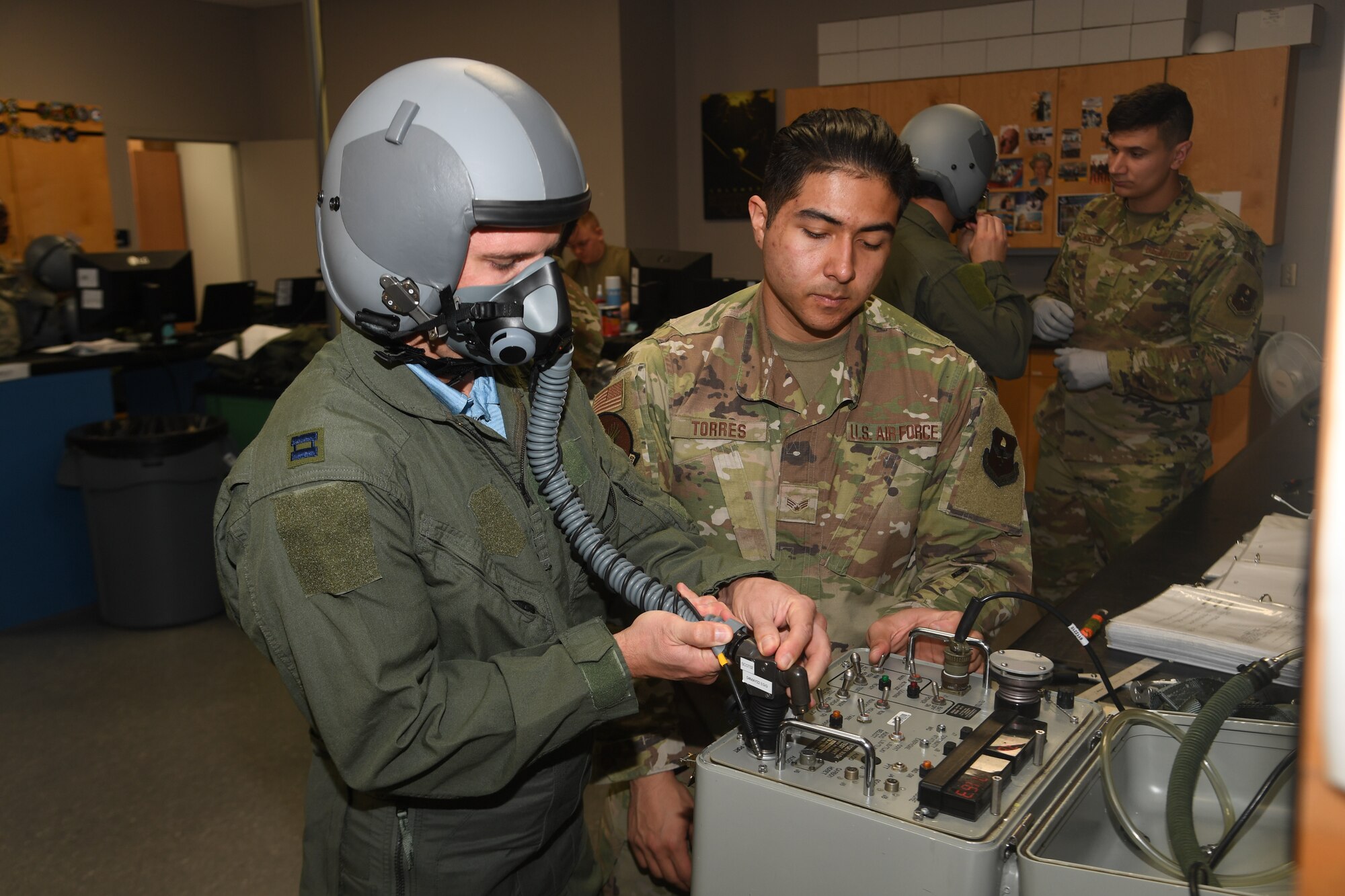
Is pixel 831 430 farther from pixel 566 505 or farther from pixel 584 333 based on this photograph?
pixel 584 333

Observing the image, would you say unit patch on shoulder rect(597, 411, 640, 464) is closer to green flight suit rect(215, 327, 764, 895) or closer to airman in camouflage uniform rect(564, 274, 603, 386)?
green flight suit rect(215, 327, 764, 895)

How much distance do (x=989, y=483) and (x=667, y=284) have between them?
3740 mm

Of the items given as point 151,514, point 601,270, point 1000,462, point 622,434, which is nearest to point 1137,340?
point 1000,462

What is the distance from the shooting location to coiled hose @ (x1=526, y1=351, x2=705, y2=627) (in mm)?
1168

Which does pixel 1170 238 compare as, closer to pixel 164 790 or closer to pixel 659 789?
pixel 659 789

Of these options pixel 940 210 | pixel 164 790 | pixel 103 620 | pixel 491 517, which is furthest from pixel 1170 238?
pixel 103 620

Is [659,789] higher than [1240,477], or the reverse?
[1240,477]

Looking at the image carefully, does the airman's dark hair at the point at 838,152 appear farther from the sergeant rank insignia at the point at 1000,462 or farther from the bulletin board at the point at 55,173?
the bulletin board at the point at 55,173

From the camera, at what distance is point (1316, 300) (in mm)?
5320

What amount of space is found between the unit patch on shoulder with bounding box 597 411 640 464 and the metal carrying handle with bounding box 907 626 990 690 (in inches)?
23.4

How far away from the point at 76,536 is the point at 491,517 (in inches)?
146

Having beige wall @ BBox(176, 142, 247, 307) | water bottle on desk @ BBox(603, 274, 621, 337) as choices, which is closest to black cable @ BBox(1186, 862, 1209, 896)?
water bottle on desk @ BBox(603, 274, 621, 337)

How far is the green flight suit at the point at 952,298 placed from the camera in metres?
2.53

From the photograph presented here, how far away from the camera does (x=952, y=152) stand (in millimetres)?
2621
